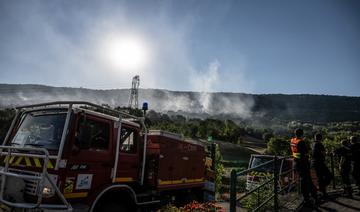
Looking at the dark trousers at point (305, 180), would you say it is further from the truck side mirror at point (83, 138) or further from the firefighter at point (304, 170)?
the truck side mirror at point (83, 138)

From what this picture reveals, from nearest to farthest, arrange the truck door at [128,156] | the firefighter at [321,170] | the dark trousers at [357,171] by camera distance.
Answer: the truck door at [128,156]
the firefighter at [321,170]
the dark trousers at [357,171]

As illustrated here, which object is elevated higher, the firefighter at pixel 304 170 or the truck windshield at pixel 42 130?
the truck windshield at pixel 42 130

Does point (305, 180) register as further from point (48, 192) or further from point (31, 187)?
point (31, 187)

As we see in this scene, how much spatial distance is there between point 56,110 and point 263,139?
111m

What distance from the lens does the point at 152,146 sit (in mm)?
8492

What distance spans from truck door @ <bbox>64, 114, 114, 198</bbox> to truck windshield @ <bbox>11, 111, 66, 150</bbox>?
365 mm

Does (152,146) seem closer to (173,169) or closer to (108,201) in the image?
(173,169)

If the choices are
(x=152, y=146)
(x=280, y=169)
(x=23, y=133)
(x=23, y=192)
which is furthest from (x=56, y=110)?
(x=280, y=169)

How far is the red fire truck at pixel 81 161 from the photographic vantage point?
5.50 metres

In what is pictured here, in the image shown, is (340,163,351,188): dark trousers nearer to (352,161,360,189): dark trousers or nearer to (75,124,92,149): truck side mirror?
(352,161,360,189): dark trousers

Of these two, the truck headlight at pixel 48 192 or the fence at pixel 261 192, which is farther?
the truck headlight at pixel 48 192

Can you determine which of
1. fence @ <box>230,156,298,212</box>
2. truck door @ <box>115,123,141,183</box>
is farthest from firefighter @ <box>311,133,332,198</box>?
truck door @ <box>115,123,141,183</box>

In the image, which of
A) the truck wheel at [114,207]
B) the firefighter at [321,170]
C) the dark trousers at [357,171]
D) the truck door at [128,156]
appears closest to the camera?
the truck wheel at [114,207]

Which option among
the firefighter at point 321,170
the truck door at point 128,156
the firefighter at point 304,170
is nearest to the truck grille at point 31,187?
the truck door at point 128,156
